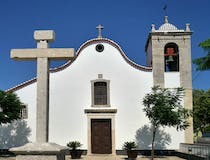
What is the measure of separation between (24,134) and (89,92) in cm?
485

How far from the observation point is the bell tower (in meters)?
22.1

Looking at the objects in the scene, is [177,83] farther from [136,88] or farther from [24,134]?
[24,134]

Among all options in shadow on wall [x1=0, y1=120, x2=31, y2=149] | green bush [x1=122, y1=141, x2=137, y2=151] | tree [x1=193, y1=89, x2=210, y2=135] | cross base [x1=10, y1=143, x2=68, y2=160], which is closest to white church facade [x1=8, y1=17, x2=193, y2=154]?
shadow on wall [x1=0, y1=120, x2=31, y2=149]

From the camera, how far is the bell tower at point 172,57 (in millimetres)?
22141

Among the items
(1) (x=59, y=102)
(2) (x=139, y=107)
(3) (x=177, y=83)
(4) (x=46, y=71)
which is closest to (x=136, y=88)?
(2) (x=139, y=107)

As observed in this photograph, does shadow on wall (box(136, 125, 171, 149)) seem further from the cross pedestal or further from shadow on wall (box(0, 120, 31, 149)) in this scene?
the cross pedestal

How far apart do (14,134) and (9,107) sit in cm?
264

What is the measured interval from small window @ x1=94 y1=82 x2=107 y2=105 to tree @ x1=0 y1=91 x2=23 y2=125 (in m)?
4.70

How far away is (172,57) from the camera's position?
22.9 metres

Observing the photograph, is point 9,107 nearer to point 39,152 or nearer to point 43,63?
point 43,63

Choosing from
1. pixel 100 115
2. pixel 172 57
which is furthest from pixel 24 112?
pixel 172 57

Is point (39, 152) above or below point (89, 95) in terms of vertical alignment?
below

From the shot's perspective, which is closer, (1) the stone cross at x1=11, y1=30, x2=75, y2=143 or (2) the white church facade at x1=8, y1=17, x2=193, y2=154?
(1) the stone cross at x1=11, y1=30, x2=75, y2=143

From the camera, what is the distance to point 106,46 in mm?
22734
